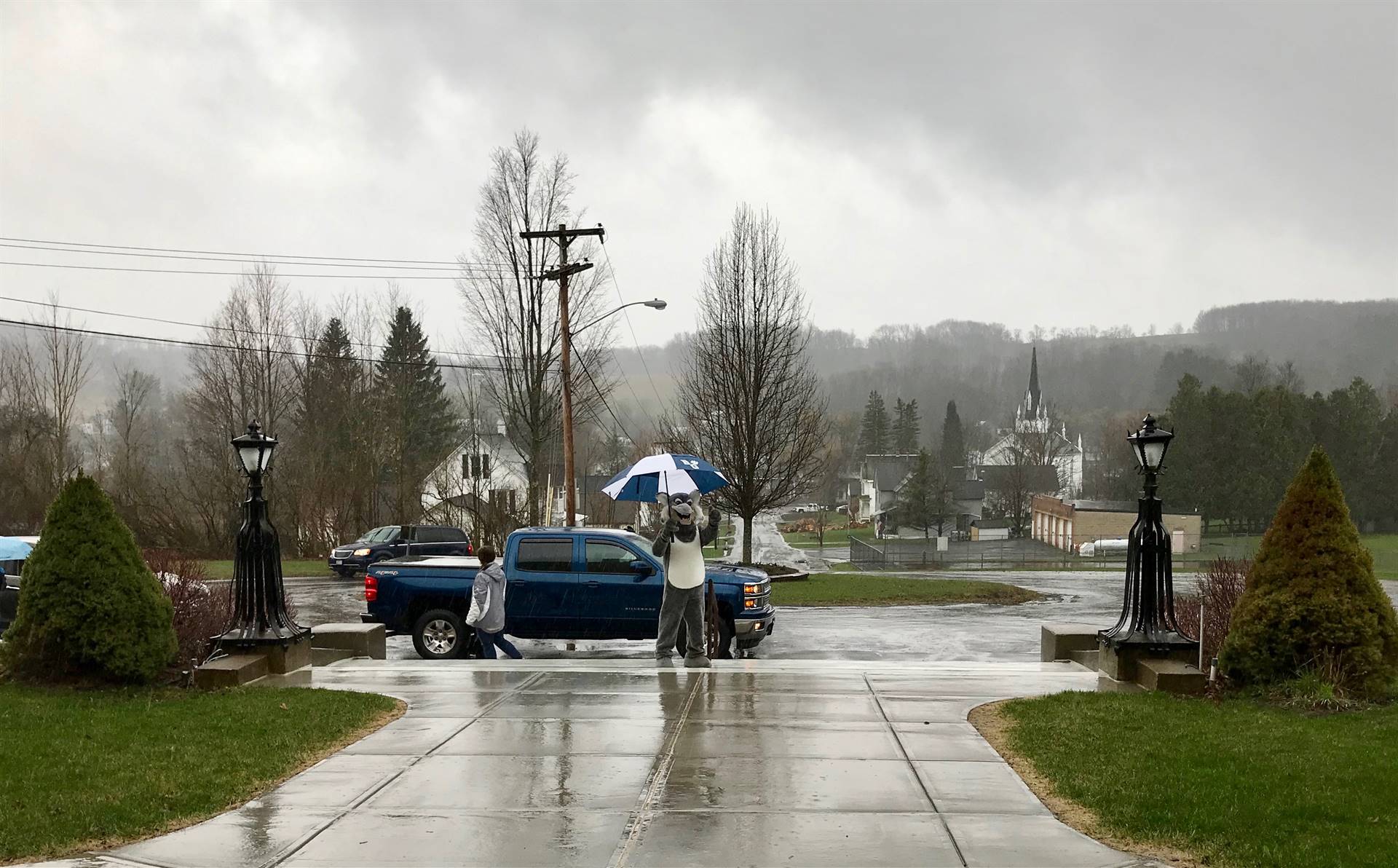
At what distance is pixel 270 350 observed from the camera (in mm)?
49844

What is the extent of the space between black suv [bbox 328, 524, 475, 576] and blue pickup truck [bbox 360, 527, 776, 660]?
57.4 ft

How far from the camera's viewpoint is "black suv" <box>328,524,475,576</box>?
31750 millimetres

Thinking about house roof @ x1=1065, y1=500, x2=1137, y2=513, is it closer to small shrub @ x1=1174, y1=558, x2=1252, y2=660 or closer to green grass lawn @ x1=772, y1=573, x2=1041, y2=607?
green grass lawn @ x1=772, y1=573, x2=1041, y2=607

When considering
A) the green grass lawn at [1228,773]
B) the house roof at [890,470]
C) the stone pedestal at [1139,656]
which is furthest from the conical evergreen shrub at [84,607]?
the house roof at [890,470]

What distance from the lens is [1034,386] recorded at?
11750 centimetres

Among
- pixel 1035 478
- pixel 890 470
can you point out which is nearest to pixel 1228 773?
pixel 1035 478

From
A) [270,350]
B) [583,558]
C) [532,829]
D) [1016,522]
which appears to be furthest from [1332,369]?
[532,829]


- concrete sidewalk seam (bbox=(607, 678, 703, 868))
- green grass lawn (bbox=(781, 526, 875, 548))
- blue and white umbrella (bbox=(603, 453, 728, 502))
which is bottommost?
green grass lawn (bbox=(781, 526, 875, 548))

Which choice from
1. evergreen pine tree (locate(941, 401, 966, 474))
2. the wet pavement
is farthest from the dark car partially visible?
evergreen pine tree (locate(941, 401, 966, 474))

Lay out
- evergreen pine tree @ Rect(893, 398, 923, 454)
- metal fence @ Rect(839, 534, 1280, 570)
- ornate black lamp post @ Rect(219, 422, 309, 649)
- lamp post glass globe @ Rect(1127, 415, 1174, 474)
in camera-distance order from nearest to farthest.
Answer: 1. lamp post glass globe @ Rect(1127, 415, 1174, 474)
2. ornate black lamp post @ Rect(219, 422, 309, 649)
3. metal fence @ Rect(839, 534, 1280, 570)
4. evergreen pine tree @ Rect(893, 398, 923, 454)

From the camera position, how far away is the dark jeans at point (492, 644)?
43.3 feet

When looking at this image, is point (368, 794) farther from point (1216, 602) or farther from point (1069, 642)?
point (1216, 602)

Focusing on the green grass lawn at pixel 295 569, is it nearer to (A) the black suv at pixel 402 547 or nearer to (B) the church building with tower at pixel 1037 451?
(A) the black suv at pixel 402 547

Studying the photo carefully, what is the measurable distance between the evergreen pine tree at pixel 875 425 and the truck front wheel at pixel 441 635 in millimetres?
110337
